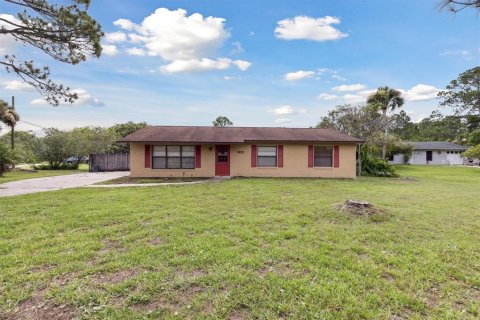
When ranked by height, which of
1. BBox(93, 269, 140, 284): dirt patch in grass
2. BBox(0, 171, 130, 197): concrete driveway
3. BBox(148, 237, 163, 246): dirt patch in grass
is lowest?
BBox(93, 269, 140, 284): dirt patch in grass

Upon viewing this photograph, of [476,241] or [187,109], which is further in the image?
[187,109]

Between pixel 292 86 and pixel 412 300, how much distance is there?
61.9ft

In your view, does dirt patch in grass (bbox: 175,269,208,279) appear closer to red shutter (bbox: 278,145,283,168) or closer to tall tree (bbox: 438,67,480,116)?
red shutter (bbox: 278,145,283,168)

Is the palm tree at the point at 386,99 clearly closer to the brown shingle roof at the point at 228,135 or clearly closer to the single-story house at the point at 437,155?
the single-story house at the point at 437,155

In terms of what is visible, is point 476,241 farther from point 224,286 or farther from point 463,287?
point 224,286

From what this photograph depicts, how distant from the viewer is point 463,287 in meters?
3.35

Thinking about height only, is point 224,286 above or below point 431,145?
below

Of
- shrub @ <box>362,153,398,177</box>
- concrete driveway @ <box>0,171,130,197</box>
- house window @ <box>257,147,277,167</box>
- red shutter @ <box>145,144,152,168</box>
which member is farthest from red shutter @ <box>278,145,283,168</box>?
concrete driveway @ <box>0,171,130,197</box>

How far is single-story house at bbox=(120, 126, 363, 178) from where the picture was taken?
1582cm

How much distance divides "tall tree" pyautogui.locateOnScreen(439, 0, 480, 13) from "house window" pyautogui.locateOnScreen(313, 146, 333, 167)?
547 inches

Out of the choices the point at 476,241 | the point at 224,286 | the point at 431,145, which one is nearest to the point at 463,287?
the point at 476,241

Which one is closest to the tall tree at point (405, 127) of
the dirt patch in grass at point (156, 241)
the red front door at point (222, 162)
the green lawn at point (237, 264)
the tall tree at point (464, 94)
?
the tall tree at point (464, 94)

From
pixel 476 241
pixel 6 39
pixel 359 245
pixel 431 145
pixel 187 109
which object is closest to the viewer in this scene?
pixel 359 245

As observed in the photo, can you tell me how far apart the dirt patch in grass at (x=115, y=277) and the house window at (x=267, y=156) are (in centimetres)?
1303
